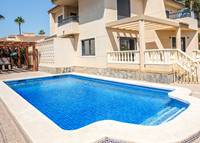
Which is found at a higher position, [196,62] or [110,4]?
[110,4]

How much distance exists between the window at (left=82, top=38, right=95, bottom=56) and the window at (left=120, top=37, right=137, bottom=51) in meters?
2.67

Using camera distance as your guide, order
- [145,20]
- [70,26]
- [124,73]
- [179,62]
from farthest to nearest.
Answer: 1. [70,26]
2. [124,73]
3. [145,20]
4. [179,62]

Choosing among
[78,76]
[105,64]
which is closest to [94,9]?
[105,64]

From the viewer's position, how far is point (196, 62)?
926 centimetres

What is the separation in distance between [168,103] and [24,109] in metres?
5.36

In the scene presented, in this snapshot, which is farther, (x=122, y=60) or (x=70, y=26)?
(x=70, y=26)

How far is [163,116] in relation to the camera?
519cm

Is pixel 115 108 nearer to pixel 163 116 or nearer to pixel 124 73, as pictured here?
pixel 163 116

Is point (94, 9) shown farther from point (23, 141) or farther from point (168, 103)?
point (23, 141)

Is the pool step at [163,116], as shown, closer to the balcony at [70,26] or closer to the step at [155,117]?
the step at [155,117]

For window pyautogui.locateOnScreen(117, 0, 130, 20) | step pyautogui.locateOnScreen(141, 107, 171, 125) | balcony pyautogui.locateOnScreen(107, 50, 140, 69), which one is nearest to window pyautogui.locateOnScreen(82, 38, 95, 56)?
balcony pyautogui.locateOnScreen(107, 50, 140, 69)

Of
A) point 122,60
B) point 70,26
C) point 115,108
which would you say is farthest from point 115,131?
point 70,26

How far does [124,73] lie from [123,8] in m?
6.54

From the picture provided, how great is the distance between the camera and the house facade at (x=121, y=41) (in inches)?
408
